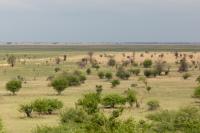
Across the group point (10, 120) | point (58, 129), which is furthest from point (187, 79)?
point (58, 129)

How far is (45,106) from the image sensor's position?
134ft

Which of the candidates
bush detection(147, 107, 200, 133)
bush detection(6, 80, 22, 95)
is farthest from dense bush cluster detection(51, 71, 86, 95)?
bush detection(147, 107, 200, 133)

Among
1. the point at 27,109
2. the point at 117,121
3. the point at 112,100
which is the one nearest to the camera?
the point at 117,121

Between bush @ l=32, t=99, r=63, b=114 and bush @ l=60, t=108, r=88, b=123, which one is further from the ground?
bush @ l=60, t=108, r=88, b=123

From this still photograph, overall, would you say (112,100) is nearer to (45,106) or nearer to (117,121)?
(45,106)

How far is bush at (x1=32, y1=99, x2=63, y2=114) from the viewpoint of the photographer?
134 ft

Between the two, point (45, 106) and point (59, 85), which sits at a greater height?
point (45, 106)

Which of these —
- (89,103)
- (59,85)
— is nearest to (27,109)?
(89,103)

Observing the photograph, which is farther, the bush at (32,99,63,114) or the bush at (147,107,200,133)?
the bush at (32,99,63,114)

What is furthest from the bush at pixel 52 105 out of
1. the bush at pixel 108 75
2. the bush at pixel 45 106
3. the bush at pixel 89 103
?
the bush at pixel 108 75

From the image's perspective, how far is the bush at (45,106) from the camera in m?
40.8

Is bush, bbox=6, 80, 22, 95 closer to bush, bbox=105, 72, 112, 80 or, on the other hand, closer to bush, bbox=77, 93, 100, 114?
bush, bbox=77, 93, 100, 114

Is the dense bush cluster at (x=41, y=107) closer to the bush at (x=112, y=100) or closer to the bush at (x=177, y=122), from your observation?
the bush at (x=112, y=100)

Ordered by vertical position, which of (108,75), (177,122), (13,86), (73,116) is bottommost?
(108,75)
